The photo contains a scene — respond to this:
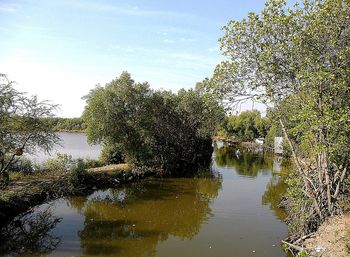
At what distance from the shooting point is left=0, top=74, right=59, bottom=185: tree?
21.2 metres

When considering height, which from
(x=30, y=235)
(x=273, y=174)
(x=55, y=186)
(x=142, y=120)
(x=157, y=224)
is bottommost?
(x=30, y=235)

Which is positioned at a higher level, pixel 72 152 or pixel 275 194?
pixel 72 152

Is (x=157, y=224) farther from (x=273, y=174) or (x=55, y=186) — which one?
(x=273, y=174)

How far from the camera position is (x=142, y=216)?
73.6 feet

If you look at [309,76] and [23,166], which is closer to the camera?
[309,76]

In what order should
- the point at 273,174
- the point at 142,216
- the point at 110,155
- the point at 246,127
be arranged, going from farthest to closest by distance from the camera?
the point at 246,127 → the point at 273,174 → the point at 110,155 → the point at 142,216

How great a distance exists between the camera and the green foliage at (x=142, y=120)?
3512cm

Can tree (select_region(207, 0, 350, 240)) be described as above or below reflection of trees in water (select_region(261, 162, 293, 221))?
above

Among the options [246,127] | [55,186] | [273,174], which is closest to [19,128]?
[55,186]

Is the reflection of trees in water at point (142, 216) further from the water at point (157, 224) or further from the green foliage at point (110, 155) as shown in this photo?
the green foliage at point (110, 155)

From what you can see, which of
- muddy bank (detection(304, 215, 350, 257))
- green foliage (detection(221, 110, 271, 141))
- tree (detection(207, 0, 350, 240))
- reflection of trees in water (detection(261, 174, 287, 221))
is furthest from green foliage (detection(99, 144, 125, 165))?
green foliage (detection(221, 110, 271, 141))

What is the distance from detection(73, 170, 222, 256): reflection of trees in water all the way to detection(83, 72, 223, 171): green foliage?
5.96 meters

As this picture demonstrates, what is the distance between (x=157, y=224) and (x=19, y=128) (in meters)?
10.7

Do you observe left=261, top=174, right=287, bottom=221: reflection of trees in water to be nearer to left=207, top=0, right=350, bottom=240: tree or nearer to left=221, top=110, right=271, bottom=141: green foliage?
left=207, top=0, right=350, bottom=240: tree
